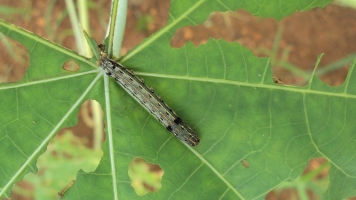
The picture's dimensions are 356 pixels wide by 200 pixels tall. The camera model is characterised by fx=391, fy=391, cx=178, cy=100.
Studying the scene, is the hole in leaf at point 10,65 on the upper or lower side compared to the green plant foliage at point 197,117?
upper

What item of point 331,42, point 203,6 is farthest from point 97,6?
point 203,6

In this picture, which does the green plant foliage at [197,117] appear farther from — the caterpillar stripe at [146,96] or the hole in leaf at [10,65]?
the hole in leaf at [10,65]

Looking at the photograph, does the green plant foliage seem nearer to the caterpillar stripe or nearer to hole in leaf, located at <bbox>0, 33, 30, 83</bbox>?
the caterpillar stripe

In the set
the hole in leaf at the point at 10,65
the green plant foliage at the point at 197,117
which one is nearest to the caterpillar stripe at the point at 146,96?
the green plant foliage at the point at 197,117

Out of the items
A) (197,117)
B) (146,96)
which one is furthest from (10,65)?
(197,117)

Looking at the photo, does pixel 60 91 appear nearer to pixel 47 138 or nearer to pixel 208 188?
pixel 47 138

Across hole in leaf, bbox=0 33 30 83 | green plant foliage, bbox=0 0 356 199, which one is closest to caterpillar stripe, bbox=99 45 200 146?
green plant foliage, bbox=0 0 356 199

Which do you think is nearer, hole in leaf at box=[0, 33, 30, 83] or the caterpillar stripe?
the caterpillar stripe
